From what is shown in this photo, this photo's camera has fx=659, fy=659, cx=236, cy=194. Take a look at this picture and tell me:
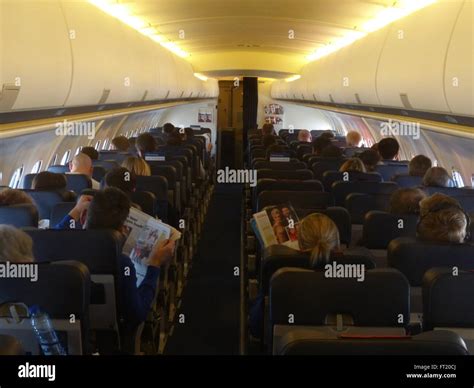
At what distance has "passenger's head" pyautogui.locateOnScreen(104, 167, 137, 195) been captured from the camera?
17.4ft

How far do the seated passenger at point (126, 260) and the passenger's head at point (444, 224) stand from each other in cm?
153

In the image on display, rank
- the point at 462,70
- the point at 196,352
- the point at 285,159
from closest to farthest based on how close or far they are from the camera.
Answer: the point at 462,70
the point at 196,352
the point at 285,159

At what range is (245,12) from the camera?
26.5 ft

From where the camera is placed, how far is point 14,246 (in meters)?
3.13

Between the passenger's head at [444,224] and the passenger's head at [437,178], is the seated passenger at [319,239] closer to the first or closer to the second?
the passenger's head at [444,224]

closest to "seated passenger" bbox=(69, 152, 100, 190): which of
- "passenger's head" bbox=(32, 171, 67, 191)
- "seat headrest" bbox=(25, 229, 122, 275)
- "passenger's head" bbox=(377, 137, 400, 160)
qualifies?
"passenger's head" bbox=(32, 171, 67, 191)

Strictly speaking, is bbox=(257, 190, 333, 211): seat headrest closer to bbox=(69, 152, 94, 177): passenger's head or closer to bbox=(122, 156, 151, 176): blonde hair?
bbox=(122, 156, 151, 176): blonde hair

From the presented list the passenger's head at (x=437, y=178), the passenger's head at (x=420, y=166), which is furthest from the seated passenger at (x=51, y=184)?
the passenger's head at (x=420, y=166)

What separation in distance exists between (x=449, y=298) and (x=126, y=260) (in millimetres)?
1776

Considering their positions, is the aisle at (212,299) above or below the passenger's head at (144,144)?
below

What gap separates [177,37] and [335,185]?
5776 millimetres

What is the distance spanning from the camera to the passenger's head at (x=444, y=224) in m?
3.77

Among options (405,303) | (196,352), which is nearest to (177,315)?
(196,352)

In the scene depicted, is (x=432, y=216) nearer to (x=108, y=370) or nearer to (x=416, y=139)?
(x=108, y=370)
